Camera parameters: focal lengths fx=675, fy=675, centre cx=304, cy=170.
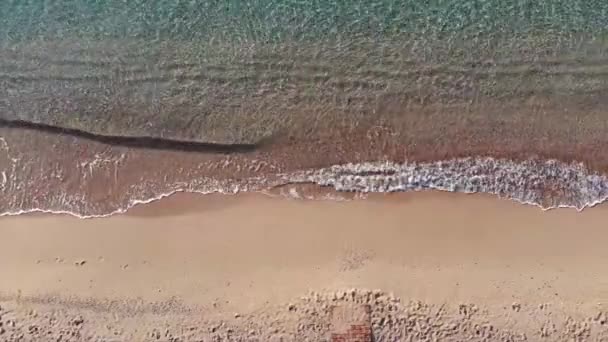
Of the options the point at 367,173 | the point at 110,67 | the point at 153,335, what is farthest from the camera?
the point at 110,67

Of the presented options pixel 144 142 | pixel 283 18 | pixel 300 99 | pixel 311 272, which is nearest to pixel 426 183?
pixel 311 272

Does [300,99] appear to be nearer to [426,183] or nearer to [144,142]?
[426,183]

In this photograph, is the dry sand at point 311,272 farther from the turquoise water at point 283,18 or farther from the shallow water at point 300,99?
the turquoise water at point 283,18

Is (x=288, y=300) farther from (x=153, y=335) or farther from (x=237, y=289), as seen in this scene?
(x=153, y=335)

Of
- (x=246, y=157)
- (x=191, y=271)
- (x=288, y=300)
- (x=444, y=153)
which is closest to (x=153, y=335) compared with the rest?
(x=191, y=271)

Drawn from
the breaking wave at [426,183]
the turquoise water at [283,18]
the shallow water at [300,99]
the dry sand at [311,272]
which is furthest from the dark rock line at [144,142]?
the turquoise water at [283,18]

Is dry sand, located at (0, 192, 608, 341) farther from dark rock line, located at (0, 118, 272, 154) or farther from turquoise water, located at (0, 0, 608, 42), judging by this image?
turquoise water, located at (0, 0, 608, 42)
